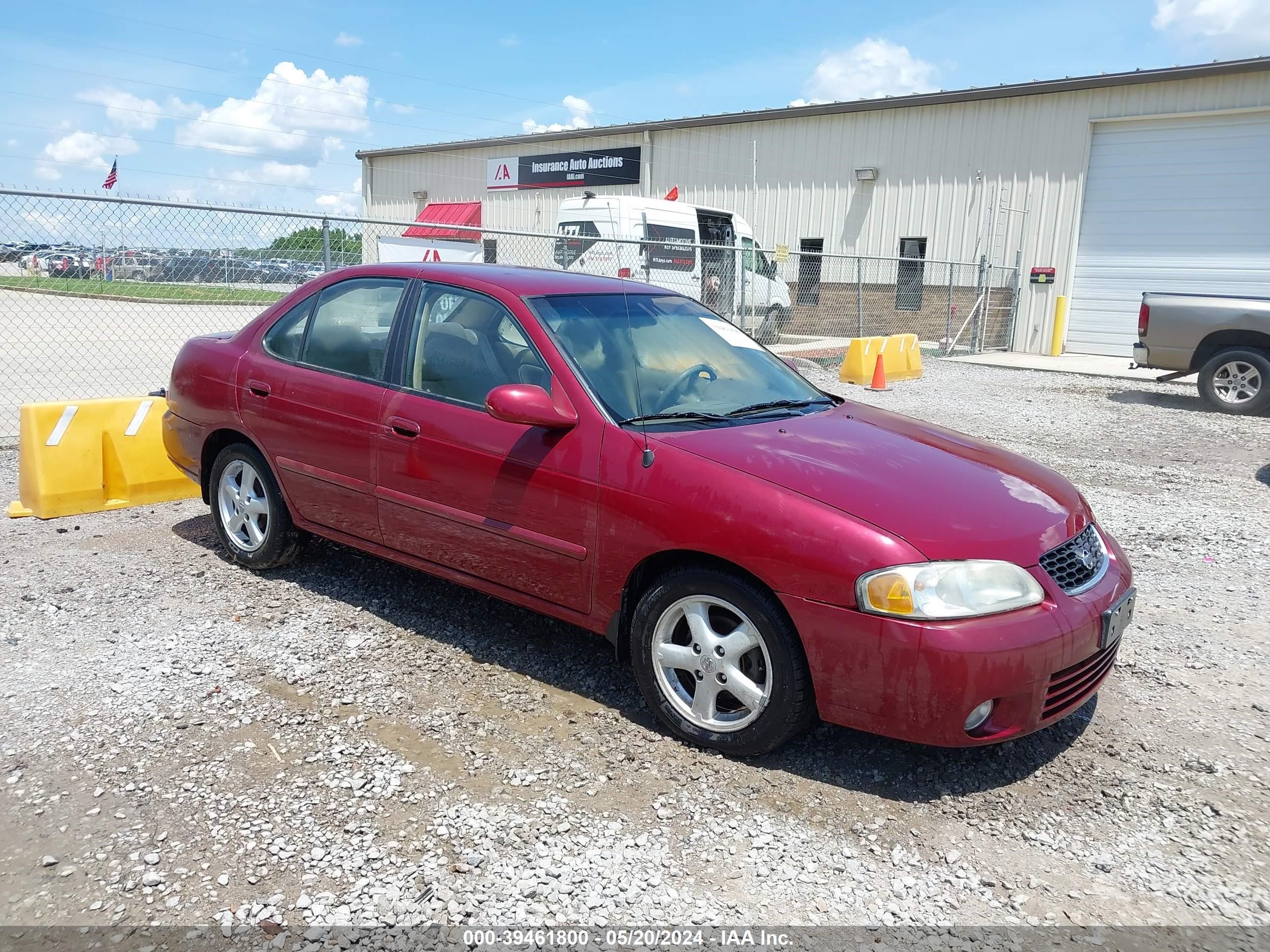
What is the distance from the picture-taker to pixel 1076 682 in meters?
3.23

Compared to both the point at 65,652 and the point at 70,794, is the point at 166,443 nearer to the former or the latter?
the point at 65,652

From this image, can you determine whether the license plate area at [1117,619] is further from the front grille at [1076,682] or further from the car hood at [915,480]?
the car hood at [915,480]

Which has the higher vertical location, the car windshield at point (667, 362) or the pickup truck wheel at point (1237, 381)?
the car windshield at point (667, 362)

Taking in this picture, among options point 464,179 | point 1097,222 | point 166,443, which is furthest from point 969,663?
point 464,179

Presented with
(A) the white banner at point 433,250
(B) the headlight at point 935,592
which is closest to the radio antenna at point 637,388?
(B) the headlight at point 935,592

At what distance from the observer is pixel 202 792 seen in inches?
121

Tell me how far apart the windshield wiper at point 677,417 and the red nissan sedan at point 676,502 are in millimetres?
17

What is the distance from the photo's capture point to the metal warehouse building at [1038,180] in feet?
59.0

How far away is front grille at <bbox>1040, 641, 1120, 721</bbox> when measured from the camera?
3.13m

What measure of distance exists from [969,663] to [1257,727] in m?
1.68

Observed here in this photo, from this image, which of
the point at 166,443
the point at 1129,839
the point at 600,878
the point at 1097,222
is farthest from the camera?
the point at 1097,222

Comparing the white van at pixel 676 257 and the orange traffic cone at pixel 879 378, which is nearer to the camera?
the orange traffic cone at pixel 879 378

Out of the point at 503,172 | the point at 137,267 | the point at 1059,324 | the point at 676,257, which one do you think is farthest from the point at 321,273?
the point at 503,172

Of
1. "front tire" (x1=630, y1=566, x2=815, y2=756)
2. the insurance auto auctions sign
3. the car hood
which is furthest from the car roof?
the insurance auto auctions sign
